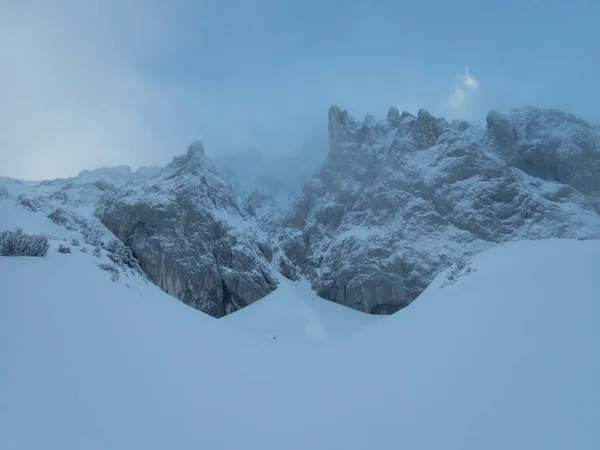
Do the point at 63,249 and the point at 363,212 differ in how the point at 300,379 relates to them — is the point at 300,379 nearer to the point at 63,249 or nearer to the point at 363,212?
the point at 63,249

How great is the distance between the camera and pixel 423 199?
2302 inches

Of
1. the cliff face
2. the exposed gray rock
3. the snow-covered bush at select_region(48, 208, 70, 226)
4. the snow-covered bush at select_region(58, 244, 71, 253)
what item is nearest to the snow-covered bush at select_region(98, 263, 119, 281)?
the snow-covered bush at select_region(58, 244, 71, 253)

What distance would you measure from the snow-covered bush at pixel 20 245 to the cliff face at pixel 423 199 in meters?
44.1

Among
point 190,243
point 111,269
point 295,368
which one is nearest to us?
point 295,368

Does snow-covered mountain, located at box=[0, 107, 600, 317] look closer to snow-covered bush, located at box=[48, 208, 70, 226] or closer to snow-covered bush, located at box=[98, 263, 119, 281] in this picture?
snow-covered bush, located at box=[48, 208, 70, 226]

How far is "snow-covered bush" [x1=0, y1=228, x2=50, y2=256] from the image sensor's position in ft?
32.4

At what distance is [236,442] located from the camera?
18.7 ft

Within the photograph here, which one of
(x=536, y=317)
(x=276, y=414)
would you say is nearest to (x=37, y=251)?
(x=276, y=414)

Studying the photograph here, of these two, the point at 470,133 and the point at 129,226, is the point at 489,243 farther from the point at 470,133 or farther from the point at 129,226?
the point at 129,226

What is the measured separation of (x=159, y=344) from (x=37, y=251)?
4624mm


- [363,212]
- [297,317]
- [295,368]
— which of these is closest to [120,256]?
[295,368]

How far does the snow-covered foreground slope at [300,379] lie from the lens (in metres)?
4.81

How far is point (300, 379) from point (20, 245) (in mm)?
7472

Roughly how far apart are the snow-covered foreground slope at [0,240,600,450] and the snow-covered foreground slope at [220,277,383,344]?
100 ft
